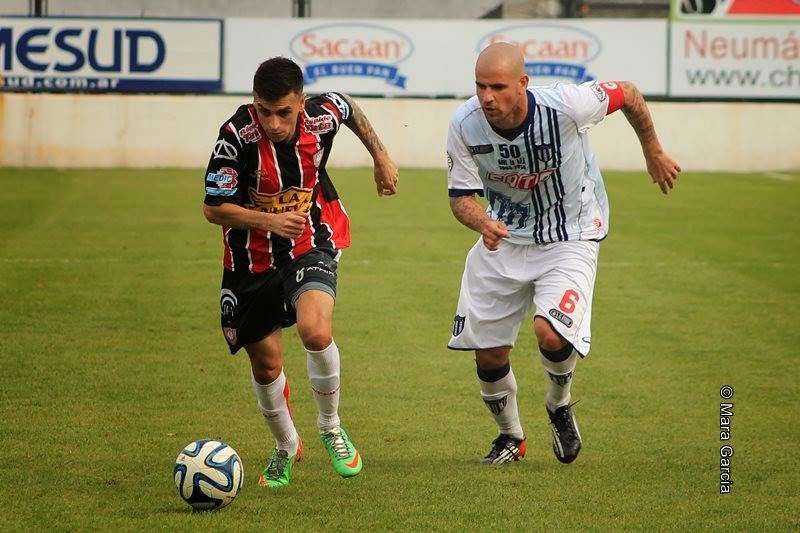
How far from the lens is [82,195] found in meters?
19.3

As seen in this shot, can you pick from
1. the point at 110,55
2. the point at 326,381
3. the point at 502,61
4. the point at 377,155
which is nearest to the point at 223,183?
the point at 377,155

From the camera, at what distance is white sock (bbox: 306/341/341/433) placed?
20.4 feet

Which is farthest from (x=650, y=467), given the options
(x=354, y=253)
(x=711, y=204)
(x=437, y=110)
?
(x=437, y=110)

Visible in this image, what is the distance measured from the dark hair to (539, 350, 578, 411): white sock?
1.84m

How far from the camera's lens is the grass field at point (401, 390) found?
5730mm

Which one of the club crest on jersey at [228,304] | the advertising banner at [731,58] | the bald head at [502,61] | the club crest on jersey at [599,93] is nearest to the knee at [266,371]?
the club crest on jersey at [228,304]

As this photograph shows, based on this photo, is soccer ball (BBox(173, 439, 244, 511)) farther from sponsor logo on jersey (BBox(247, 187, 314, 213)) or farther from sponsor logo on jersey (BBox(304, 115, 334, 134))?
sponsor logo on jersey (BBox(304, 115, 334, 134))

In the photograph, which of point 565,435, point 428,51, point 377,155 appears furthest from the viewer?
point 428,51

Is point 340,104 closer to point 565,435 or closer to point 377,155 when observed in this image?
point 377,155

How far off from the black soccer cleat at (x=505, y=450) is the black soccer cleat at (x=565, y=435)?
20 centimetres

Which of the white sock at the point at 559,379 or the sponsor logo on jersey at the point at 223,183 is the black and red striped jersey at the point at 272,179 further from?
the white sock at the point at 559,379

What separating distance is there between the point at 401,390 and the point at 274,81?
2860 millimetres

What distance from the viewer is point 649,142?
6.72 metres

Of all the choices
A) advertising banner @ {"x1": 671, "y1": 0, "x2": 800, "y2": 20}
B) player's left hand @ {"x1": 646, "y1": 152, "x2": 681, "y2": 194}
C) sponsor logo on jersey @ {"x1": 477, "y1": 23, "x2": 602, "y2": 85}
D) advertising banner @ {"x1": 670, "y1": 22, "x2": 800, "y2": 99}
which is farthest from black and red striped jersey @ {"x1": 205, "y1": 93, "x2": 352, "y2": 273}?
advertising banner @ {"x1": 671, "y1": 0, "x2": 800, "y2": 20}
